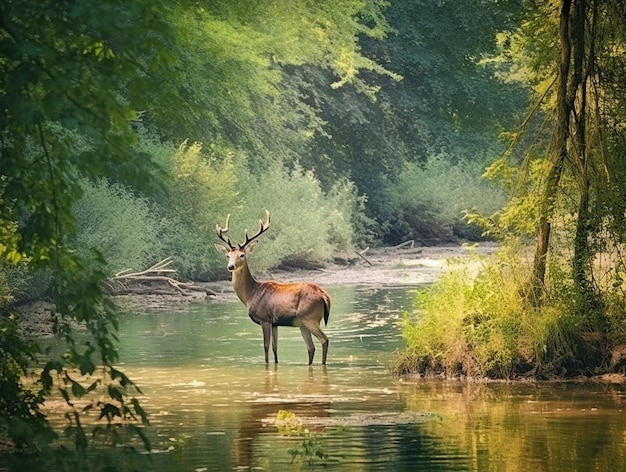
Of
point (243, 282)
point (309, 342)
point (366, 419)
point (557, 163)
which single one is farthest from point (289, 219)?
point (366, 419)

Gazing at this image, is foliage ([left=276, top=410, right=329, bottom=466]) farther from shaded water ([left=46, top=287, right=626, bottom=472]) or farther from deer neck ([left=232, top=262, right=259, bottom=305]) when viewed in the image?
deer neck ([left=232, top=262, right=259, bottom=305])

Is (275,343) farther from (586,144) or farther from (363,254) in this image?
(363,254)

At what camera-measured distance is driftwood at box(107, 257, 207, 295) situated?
32.7m

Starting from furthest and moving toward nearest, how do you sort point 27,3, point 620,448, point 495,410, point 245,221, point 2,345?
point 245,221, point 495,410, point 620,448, point 2,345, point 27,3

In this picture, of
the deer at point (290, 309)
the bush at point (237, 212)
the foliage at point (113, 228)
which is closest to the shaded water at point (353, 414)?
the deer at point (290, 309)

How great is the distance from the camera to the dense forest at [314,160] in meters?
9.56

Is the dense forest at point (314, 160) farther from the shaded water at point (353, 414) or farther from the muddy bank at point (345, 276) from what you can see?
the shaded water at point (353, 414)

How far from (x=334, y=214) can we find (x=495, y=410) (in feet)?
89.2

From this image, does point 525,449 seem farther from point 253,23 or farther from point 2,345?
point 253,23

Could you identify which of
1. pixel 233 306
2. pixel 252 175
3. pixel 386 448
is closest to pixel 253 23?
pixel 233 306

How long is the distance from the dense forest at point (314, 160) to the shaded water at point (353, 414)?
80 cm

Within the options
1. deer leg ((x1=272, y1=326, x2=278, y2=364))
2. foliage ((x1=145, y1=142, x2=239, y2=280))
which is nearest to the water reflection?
deer leg ((x1=272, y1=326, x2=278, y2=364))

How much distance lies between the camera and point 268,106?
4228 cm

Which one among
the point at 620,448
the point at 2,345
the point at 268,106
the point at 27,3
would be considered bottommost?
the point at 620,448
